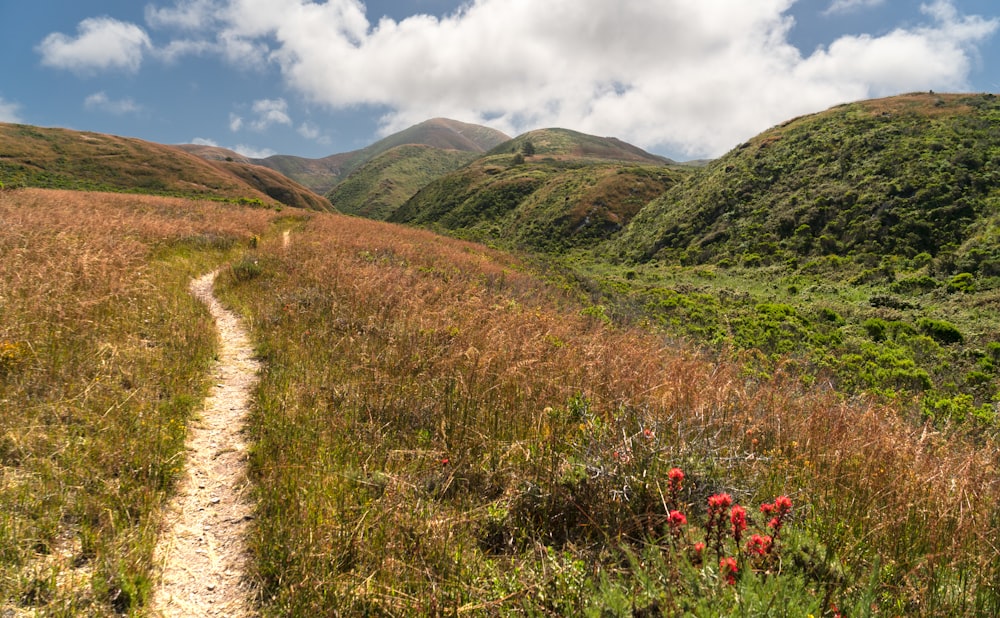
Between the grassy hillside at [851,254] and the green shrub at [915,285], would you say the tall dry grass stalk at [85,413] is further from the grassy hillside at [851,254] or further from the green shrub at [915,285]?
the green shrub at [915,285]

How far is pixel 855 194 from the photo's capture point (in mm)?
30344

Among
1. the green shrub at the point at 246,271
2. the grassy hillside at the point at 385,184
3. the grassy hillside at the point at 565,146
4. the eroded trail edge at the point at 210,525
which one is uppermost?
the grassy hillside at the point at 565,146

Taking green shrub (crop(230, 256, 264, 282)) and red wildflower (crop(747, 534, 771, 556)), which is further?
green shrub (crop(230, 256, 264, 282))

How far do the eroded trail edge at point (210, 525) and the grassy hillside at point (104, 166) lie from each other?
48941 millimetres

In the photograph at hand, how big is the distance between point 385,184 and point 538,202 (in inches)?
3970

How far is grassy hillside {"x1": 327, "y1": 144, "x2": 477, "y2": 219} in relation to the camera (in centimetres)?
13352

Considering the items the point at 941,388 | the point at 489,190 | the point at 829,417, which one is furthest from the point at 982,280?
the point at 489,190

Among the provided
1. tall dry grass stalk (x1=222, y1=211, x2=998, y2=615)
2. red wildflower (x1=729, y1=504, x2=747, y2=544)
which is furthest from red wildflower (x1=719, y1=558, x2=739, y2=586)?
tall dry grass stalk (x1=222, y1=211, x2=998, y2=615)

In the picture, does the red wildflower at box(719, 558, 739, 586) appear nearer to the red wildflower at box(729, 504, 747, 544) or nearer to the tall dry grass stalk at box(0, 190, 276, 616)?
the red wildflower at box(729, 504, 747, 544)

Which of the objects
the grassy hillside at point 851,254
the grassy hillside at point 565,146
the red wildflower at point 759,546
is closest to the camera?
the red wildflower at point 759,546

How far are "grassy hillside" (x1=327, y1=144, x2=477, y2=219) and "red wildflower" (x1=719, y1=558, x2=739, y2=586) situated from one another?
123 meters

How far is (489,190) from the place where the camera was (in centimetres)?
7938

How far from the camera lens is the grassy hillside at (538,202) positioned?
53759 mm

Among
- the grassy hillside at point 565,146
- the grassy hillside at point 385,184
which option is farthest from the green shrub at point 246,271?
the grassy hillside at point 565,146
